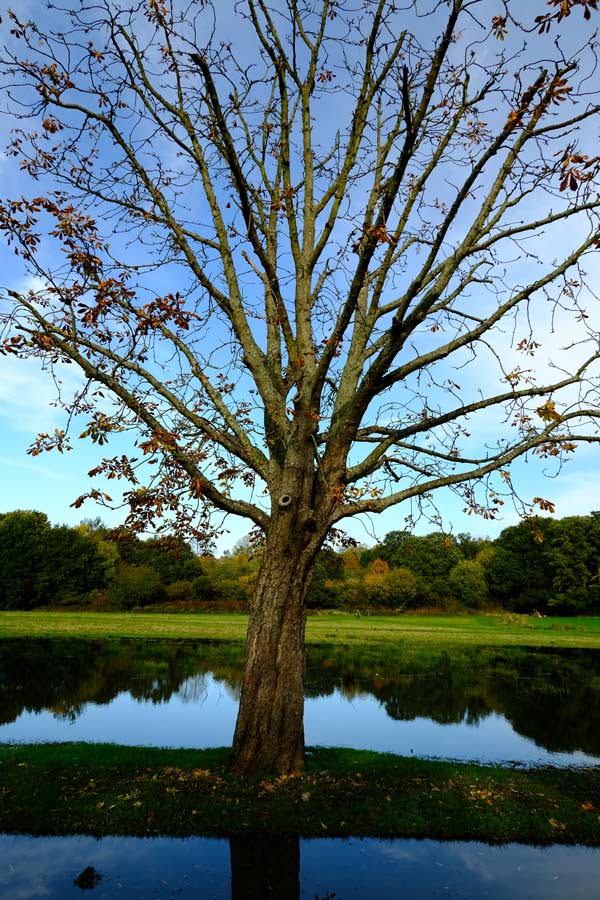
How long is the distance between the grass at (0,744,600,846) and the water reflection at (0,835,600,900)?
321 millimetres

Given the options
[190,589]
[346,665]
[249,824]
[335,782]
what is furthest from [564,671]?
[190,589]

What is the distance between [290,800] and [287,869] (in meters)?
1.62

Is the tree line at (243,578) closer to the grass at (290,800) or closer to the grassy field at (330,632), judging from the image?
the grassy field at (330,632)

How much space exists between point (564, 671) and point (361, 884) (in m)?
26.1

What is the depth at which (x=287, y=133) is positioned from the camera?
37.3ft

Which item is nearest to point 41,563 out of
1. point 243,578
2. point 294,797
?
point 243,578

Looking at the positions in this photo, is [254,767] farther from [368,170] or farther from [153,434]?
[368,170]

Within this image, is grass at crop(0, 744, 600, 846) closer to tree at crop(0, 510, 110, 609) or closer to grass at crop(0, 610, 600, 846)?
grass at crop(0, 610, 600, 846)

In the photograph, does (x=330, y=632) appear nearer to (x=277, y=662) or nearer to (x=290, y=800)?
(x=277, y=662)

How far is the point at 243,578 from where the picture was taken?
64938 mm

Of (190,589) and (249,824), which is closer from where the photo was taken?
(249,824)

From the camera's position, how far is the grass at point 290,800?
7719 mm

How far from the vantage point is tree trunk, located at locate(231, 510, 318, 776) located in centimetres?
918

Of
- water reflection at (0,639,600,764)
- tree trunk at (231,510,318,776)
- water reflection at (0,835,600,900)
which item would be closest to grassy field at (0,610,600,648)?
water reflection at (0,639,600,764)
